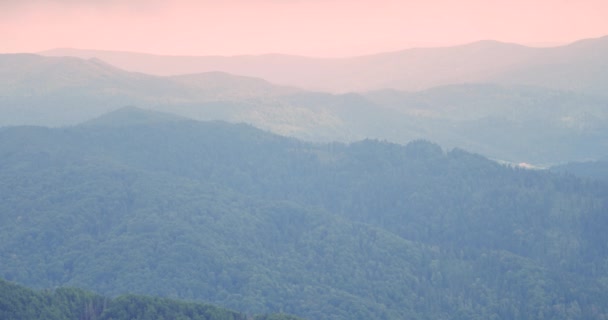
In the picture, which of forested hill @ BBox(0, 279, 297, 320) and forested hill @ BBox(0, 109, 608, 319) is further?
forested hill @ BBox(0, 109, 608, 319)

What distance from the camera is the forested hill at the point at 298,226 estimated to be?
104 meters

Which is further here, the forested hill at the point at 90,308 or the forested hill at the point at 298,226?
the forested hill at the point at 298,226

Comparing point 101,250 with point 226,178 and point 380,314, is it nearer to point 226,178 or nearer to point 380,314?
point 380,314

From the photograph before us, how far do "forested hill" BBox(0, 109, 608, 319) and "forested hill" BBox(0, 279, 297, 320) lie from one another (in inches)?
959

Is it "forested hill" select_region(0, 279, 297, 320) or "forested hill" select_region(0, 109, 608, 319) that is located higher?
"forested hill" select_region(0, 279, 297, 320)

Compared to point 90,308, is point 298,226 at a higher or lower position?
lower

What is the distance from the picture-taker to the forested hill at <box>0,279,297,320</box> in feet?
220

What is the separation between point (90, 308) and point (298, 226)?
5942 centimetres

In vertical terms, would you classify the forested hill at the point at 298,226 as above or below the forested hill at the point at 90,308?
below

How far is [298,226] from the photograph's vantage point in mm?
127688

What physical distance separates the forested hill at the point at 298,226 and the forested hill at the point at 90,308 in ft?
79.9

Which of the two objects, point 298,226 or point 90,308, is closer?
point 90,308

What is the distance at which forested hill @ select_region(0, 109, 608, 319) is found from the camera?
10369 cm

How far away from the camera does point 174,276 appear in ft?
341
